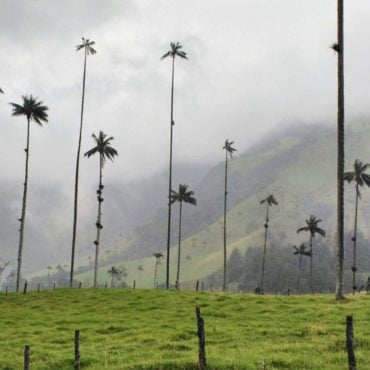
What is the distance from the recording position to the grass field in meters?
22.7

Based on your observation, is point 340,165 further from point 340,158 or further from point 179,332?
point 179,332

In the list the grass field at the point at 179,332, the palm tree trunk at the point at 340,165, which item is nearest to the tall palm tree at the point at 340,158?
the palm tree trunk at the point at 340,165

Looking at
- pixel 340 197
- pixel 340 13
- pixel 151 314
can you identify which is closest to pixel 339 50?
pixel 340 13

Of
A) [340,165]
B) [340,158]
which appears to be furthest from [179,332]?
[340,158]

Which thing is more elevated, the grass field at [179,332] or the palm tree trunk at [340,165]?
the palm tree trunk at [340,165]

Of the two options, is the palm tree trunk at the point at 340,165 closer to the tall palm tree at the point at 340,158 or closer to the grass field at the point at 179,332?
the tall palm tree at the point at 340,158

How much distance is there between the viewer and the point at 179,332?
31141mm

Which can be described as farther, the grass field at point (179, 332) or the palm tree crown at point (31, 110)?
the palm tree crown at point (31, 110)

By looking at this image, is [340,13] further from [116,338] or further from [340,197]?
[116,338]

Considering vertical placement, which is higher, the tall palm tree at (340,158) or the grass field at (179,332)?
the tall palm tree at (340,158)

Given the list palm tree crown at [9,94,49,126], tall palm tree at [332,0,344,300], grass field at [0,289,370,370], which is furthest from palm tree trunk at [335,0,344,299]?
palm tree crown at [9,94,49,126]

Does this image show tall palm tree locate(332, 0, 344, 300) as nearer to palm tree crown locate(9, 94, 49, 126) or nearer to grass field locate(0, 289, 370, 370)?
grass field locate(0, 289, 370, 370)

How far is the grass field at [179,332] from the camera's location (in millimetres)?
22719

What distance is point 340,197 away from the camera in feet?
157
